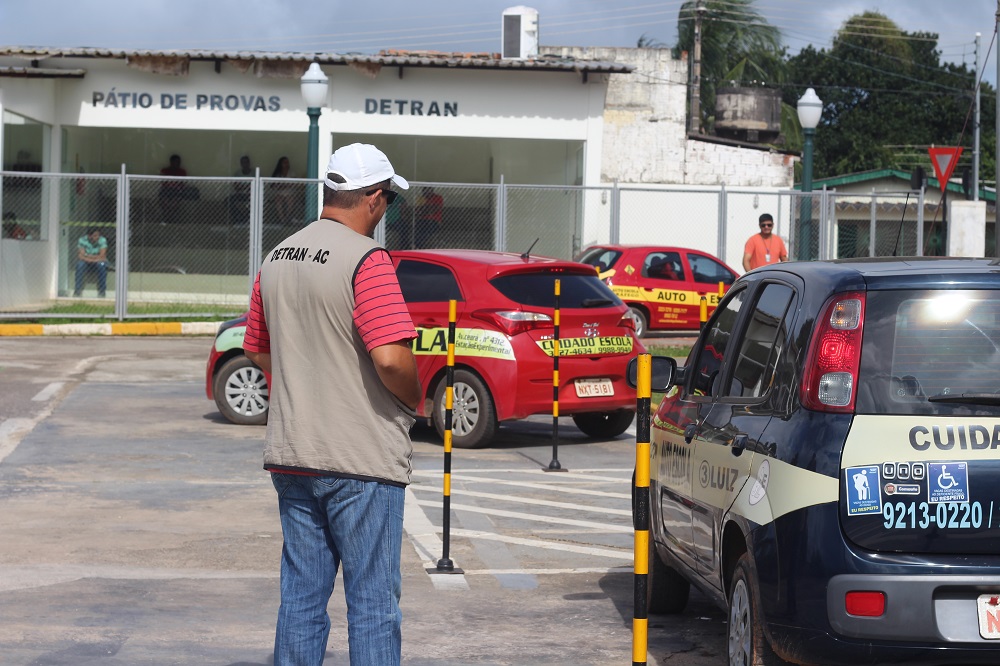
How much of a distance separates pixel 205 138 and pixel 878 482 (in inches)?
980

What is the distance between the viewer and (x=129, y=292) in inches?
955

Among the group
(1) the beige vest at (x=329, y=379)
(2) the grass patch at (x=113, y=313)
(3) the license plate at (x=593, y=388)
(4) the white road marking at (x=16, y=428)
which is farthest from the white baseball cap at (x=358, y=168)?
(2) the grass patch at (x=113, y=313)

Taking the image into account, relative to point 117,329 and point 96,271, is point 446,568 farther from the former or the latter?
point 96,271

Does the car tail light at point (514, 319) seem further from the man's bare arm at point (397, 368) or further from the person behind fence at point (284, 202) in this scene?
the person behind fence at point (284, 202)

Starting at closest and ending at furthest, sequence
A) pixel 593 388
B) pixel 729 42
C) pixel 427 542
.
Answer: pixel 427 542 → pixel 593 388 → pixel 729 42

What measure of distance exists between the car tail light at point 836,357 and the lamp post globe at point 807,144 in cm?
1789

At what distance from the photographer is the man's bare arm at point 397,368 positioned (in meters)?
4.16

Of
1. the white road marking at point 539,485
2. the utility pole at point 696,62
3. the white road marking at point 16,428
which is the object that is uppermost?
the utility pole at point 696,62

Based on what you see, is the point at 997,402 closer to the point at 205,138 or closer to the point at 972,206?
the point at 972,206

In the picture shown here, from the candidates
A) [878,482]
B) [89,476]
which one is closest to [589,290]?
[89,476]

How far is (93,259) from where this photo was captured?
2480 centimetres

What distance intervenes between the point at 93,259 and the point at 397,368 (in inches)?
856

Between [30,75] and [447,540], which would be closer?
[447,540]

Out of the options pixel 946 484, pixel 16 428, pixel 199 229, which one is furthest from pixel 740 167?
pixel 946 484
